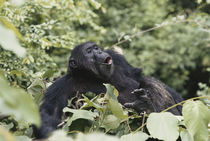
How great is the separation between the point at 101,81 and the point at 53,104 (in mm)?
731

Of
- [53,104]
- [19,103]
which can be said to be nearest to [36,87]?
[53,104]

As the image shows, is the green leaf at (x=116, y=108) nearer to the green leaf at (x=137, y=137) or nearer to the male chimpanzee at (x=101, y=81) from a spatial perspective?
the green leaf at (x=137, y=137)

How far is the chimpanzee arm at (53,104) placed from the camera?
8.23 ft

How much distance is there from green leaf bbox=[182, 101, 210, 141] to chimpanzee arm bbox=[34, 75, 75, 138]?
117cm

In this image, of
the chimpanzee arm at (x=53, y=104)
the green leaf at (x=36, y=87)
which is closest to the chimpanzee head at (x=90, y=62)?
the chimpanzee arm at (x=53, y=104)

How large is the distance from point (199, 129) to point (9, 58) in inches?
83.8

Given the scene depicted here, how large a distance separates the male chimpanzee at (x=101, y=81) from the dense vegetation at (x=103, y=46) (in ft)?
0.51

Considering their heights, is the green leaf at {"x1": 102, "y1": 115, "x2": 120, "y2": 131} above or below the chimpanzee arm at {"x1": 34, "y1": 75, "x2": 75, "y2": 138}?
below

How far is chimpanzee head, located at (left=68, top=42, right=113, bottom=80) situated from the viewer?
11.2 feet

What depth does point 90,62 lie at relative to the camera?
11.7 ft

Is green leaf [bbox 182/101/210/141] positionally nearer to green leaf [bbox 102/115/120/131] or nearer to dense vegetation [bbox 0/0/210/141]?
dense vegetation [bbox 0/0/210/141]

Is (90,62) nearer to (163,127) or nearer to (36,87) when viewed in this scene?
(36,87)

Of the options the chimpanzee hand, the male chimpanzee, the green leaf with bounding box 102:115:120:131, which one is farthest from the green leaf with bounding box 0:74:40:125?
the male chimpanzee

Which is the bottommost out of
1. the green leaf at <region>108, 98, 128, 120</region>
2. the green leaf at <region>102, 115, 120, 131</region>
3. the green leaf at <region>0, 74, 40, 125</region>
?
the green leaf at <region>0, 74, 40, 125</region>
